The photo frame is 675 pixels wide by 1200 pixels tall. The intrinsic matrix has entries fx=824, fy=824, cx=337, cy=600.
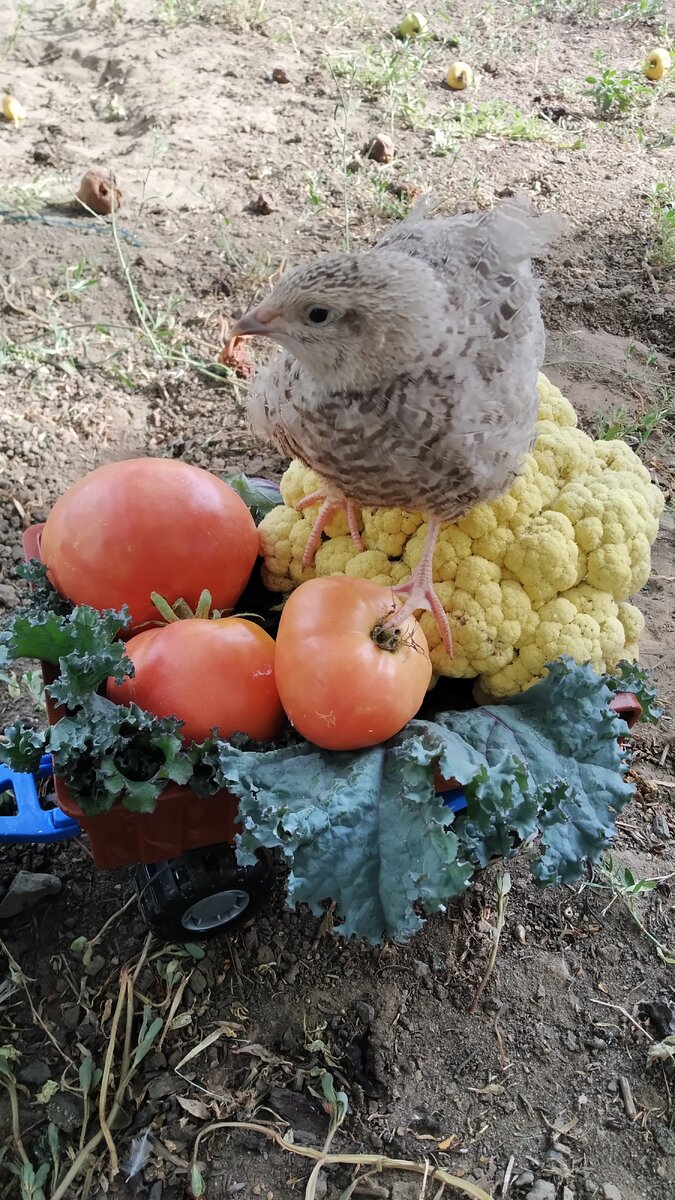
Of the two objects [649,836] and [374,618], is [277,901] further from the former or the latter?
[649,836]

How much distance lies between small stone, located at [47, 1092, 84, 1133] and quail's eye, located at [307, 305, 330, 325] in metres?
1.59

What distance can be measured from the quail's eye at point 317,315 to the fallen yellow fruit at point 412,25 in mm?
4855

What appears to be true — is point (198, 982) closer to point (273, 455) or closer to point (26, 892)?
point (26, 892)

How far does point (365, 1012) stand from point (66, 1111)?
621 millimetres

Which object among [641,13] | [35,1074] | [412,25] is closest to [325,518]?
[35,1074]

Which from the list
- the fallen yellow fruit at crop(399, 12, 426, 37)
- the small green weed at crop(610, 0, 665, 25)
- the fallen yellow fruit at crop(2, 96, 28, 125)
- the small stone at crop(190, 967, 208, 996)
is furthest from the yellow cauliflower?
the small green weed at crop(610, 0, 665, 25)

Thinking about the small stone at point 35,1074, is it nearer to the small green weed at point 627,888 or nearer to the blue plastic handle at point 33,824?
the blue plastic handle at point 33,824

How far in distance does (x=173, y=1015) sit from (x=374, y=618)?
959 mm

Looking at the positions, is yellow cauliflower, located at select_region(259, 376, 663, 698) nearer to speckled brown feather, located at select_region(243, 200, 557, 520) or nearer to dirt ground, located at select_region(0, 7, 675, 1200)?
speckled brown feather, located at select_region(243, 200, 557, 520)

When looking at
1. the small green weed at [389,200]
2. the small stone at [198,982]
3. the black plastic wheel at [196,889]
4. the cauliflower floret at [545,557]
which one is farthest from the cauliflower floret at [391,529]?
the small green weed at [389,200]

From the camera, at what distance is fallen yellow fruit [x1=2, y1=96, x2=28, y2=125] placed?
4.23 meters

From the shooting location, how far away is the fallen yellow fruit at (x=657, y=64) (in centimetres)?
524

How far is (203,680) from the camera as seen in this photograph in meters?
1.57

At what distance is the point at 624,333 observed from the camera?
12.0 ft
